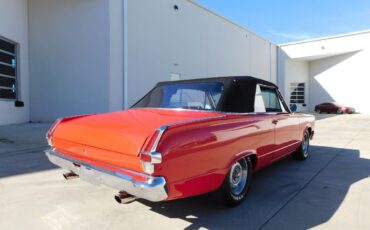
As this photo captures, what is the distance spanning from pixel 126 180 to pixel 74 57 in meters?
11.3

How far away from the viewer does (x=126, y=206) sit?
3506 millimetres

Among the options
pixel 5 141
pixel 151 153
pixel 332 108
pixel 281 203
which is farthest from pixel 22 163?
pixel 332 108

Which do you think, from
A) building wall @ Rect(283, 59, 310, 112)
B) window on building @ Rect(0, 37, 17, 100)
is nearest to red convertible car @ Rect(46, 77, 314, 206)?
window on building @ Rect(0, 37, 17, 100)

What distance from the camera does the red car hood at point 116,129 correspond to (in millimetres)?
2818

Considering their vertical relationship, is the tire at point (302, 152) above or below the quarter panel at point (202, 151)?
below

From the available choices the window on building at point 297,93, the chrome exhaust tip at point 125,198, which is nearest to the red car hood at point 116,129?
the chrome exhaust tip at point 125,198

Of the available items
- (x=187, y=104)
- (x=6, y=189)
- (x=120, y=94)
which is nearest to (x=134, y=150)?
(x=187, y=104)

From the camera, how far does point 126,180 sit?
2709 mm

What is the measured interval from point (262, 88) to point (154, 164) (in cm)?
262

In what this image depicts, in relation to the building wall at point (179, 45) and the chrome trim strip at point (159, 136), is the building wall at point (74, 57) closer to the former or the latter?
the building wall at point (179, 45)

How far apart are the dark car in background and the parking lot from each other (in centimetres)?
2394

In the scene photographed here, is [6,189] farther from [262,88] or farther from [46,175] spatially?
[262,88]

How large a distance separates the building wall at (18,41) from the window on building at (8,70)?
7.9 inches

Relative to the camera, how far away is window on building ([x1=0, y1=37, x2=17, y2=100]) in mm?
11609
